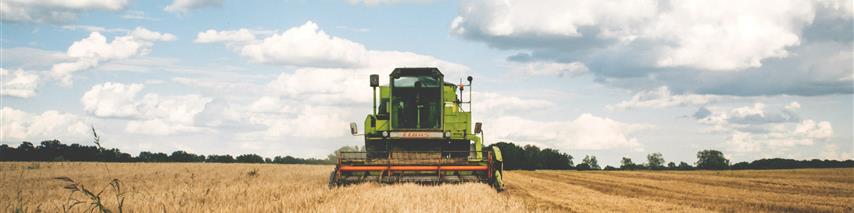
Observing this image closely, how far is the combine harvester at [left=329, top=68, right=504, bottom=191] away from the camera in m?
14.6

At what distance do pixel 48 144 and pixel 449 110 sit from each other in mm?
57958

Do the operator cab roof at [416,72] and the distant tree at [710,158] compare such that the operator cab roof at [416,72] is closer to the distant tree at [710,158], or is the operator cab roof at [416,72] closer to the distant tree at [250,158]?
the distant tree at [250,158]

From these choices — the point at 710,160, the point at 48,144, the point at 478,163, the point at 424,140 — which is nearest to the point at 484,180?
the point at 478,163

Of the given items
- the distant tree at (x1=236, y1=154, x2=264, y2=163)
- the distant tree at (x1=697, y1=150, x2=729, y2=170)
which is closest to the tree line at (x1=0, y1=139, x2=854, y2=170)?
the distant tree at (x1=236, y1=154, x2=264, y2=163)

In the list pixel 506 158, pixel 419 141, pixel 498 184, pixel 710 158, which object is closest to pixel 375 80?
pixel 419 141

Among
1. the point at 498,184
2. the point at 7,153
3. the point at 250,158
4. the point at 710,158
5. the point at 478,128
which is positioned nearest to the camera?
the point at 498,184

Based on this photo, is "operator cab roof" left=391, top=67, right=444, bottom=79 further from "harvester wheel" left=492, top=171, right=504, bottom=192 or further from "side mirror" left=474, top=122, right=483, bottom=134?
"harvester wheel" left=492, top=171, right=504, bottom=192

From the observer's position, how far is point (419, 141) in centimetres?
1645

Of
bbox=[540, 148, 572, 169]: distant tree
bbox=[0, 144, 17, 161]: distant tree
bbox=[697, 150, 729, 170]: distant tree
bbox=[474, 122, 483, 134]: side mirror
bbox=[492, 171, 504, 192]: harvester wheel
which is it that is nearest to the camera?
bbox=[492, 171, 504, 192]: harvester wheel

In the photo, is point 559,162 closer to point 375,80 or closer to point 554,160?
point 554,160

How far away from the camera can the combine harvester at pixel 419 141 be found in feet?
47.9

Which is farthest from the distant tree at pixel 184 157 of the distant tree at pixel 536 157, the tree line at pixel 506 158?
the distant tree at pixel 536 157

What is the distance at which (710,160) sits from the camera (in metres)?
100

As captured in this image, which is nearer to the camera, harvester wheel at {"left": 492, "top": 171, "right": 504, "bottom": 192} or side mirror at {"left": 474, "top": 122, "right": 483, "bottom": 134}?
harvester wheel at {"left": 492, "top": 171, "right": 504, "bottom": 192}
